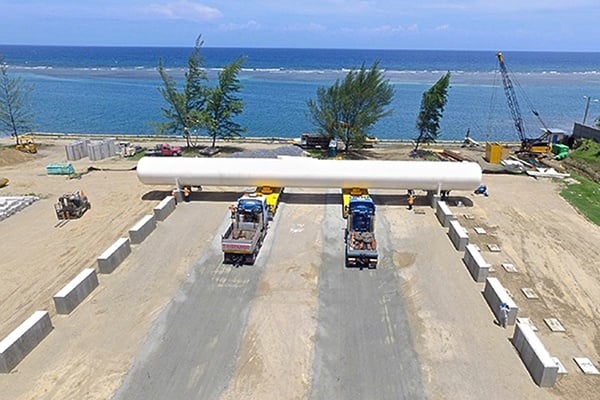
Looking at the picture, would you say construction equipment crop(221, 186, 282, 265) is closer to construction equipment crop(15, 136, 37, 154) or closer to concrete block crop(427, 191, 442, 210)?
concrete block crop(427, 191, 442, 210)

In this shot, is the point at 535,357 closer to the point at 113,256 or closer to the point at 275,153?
the point at 113,256

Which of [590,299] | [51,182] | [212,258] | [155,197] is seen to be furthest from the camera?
[51,182]

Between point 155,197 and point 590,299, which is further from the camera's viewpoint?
point 155,197

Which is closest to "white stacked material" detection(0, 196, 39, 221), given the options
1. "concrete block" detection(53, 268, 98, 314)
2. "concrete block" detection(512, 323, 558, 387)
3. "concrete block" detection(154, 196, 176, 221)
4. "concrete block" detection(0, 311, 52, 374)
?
"concrete block" detection(154, 196, 176, 221)

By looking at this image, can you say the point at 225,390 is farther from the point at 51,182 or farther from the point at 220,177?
the point at 51,182

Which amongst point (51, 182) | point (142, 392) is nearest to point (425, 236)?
point (142, 392)

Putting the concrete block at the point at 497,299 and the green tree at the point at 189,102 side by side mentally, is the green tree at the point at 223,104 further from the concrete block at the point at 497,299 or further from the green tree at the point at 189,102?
the concrete block at the point at 497,299

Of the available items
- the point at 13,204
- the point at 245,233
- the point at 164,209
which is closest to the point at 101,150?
the point at 13,204

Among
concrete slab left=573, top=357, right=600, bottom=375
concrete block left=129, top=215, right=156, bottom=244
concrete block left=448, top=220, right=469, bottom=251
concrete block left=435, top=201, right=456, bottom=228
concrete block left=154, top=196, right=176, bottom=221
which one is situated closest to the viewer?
concrete slab left=573, top=357, right=600, bottom=375
